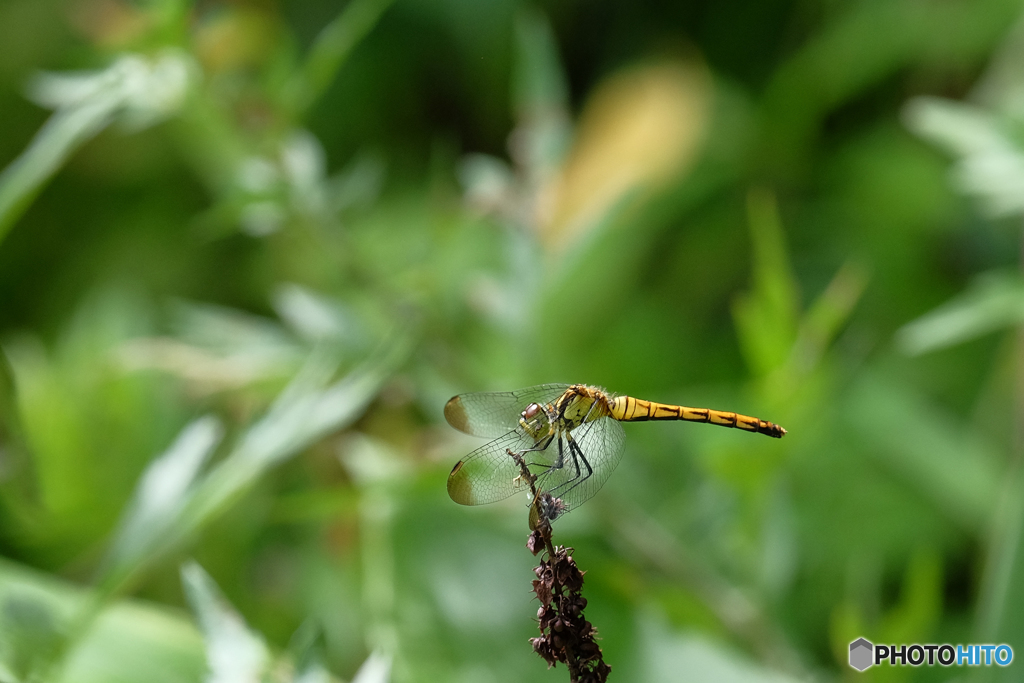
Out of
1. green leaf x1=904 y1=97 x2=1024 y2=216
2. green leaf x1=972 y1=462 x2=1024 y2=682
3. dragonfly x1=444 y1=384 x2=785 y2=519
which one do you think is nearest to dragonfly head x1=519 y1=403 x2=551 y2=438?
dragonfly x1=444 y1=384 x2=785 y2=519

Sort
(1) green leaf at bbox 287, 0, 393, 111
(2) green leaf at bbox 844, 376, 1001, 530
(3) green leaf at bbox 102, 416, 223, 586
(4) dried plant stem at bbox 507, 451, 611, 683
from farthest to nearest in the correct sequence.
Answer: (2) green leaf at bbox 844, 376, 1001, 530 < (1) green leaf at bbox 287, 0, 393, 111 < (3) green leaf at bbox 102, 416, 223, 586 < (4) dried plant stem at bbox 507, 451, 611, 683

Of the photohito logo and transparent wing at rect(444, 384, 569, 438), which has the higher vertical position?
transparent wing at rect(444, 384, 569, 438)

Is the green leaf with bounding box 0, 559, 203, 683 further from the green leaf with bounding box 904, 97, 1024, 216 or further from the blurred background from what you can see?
the green leaf with bounding box 904, 97, 1024, 216

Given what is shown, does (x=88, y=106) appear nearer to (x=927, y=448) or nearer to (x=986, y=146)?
(x=986, y=146)

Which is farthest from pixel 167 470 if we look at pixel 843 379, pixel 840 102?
pixel 840 102

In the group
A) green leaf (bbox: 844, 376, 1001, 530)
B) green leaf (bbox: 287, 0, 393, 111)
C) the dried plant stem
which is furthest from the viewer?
green leaf (bbox: 844, 376, 1001, 530)

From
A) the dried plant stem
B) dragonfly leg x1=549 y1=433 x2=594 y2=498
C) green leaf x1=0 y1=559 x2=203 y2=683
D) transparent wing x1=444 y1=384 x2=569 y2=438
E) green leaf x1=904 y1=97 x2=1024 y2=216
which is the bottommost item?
the dried plant stem

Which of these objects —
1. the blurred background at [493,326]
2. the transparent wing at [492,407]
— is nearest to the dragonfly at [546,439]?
the transparent wing at [492,407]

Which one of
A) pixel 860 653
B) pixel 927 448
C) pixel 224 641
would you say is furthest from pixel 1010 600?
pixel 927 448
